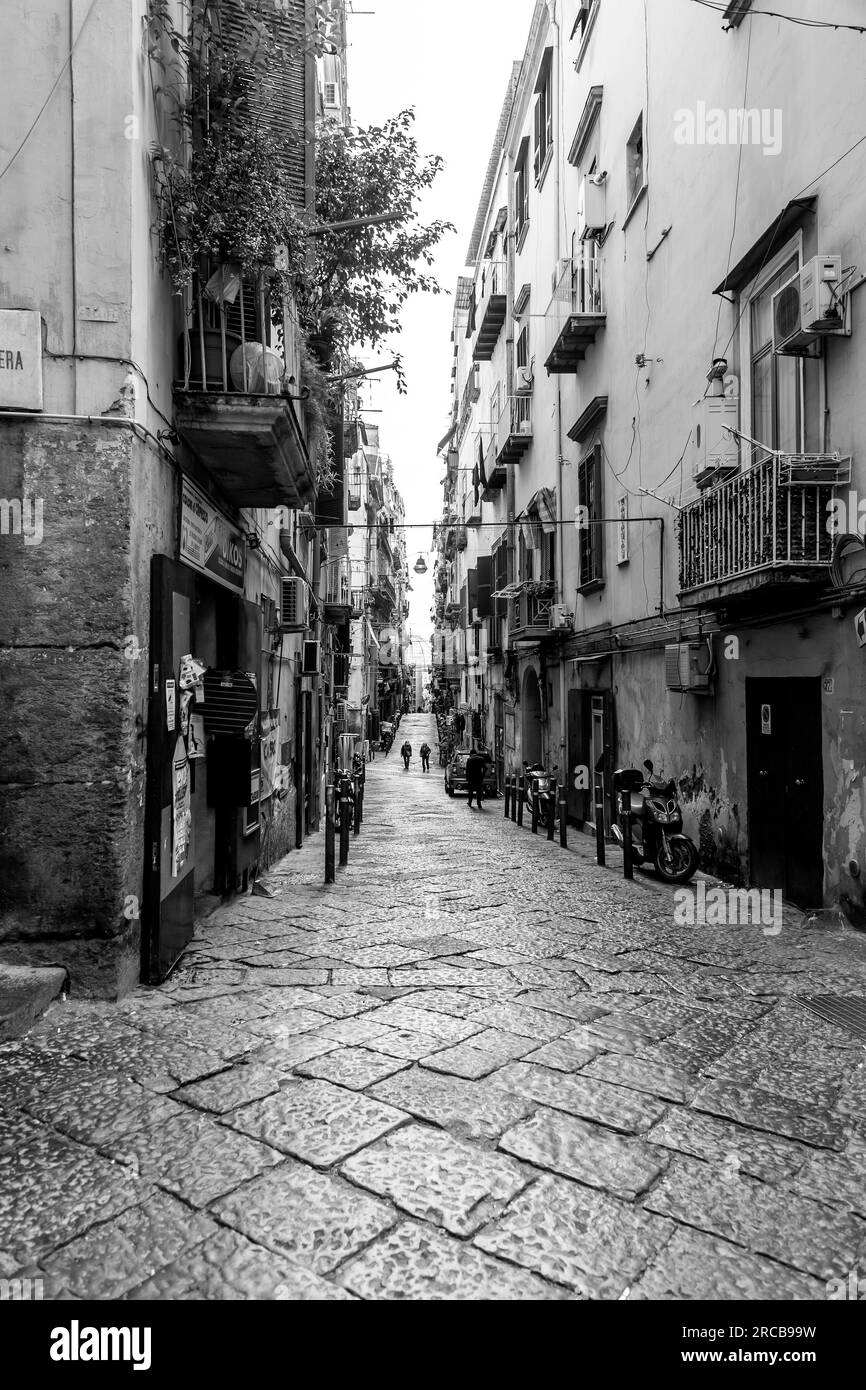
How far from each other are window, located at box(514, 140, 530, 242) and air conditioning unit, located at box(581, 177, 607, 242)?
857cm

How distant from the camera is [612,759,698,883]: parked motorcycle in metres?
8.97

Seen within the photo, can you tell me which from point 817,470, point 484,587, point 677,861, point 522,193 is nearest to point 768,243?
point 817,470

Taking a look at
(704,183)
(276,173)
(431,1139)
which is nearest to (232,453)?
(276,173)

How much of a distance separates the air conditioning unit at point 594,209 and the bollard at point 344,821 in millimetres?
9702

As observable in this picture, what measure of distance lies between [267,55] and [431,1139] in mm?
6530

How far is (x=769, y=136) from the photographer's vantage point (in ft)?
26.3

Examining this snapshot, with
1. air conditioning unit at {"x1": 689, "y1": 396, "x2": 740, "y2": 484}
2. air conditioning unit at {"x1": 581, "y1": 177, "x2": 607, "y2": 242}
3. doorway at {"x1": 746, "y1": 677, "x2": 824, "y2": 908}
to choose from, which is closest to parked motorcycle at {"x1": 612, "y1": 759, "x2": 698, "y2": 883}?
doorway at {"x1": 746, "y1": 677, "x2": 824, "y2": 908}

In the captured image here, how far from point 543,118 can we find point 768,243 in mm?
14949

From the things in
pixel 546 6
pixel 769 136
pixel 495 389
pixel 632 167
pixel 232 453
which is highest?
pixel 546 6

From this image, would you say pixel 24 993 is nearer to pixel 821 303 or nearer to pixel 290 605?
pixel 821 303

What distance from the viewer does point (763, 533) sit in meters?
7.02
